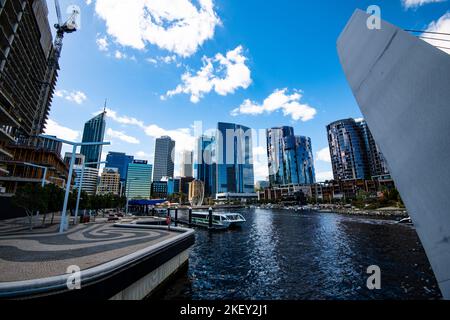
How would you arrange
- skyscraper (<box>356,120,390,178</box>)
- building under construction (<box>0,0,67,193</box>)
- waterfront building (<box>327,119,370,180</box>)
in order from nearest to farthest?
building under construction (<box>0,0,67,193</box>)
skyscraper (<box>356,120,390,178</box>)
waterfront building (<box>327,119,370,180</box>)

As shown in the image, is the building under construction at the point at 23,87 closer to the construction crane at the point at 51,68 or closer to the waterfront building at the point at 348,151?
the construction crane at the point at 51,68

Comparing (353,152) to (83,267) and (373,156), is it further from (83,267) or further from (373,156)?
(83,267)

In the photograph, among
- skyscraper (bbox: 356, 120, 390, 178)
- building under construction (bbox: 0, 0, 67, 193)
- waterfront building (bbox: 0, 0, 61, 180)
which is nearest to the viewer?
waterfront building (bbox: 0, 0, 61, 180)

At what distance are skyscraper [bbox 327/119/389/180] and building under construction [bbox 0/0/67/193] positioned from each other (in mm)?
196901

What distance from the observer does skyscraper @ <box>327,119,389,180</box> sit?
565 ft

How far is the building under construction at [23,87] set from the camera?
36.1 metres

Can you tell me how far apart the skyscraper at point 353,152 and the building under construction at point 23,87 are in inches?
7752

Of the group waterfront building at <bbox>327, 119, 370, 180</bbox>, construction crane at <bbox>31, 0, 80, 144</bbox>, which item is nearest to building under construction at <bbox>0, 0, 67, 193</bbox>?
construction crane at <bbox>31, 0, 80, 144</bbox>

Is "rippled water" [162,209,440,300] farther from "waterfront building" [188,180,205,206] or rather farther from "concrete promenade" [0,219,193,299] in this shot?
"waterfront building" [188,180,205,206]

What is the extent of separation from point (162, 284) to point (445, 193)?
14.9 meters

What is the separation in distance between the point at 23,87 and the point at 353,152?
20883cm

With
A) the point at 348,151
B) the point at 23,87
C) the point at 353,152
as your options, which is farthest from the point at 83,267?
the point at 348,151
